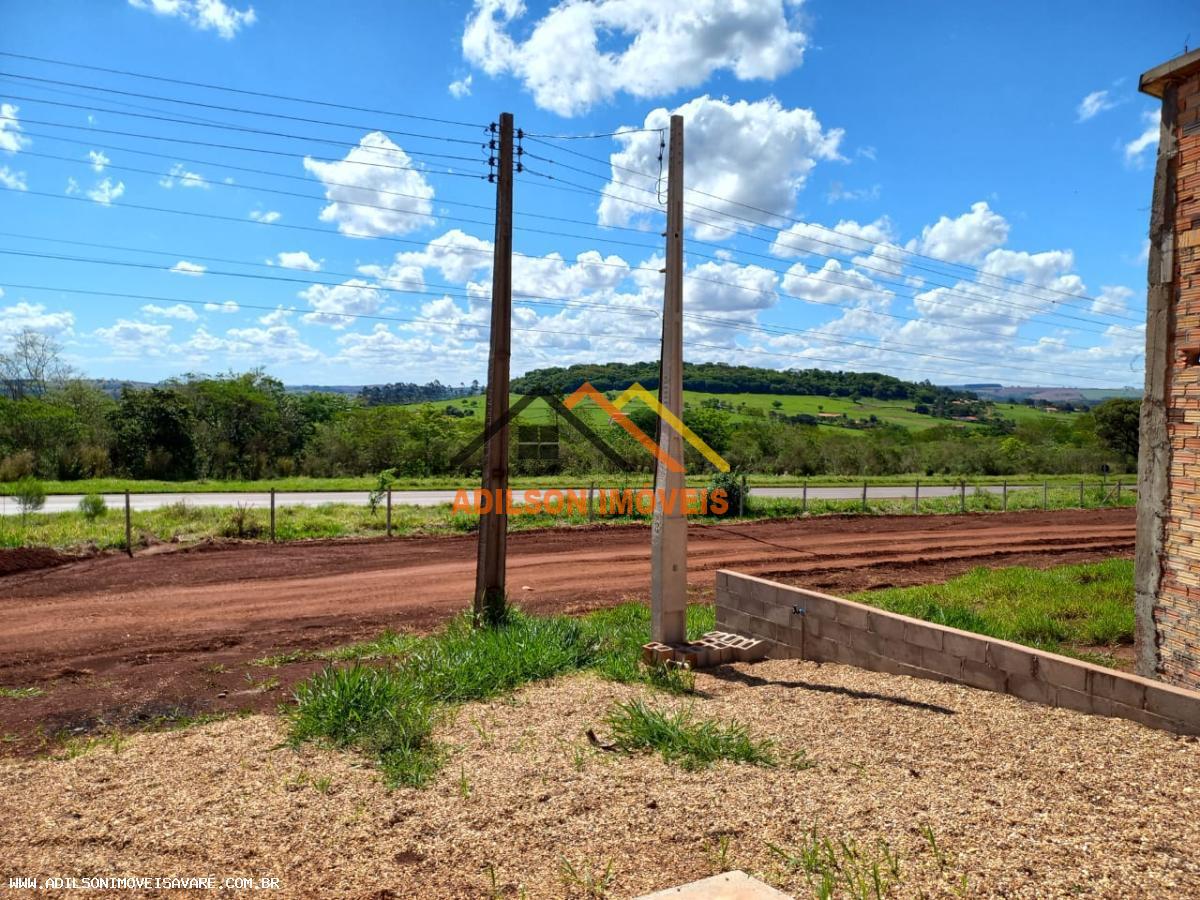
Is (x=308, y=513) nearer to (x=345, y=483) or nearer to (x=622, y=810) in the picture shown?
(x=345, y=483)

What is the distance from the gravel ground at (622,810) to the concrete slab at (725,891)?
0.33 m

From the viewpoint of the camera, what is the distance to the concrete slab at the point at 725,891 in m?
3.21

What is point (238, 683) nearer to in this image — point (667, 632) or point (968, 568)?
point (667, 632)

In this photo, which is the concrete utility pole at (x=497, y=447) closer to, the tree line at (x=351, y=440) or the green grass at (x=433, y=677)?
the green grass at (x=433, y=677)

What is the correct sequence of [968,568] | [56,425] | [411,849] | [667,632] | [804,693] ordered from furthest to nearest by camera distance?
[56,425], [968,568], [667,632], [804,693], [411,849]

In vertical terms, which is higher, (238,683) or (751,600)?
(751,600)

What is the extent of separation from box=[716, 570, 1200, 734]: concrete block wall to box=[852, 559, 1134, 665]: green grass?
2.09 meters

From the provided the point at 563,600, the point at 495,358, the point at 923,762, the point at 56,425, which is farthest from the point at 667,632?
the point at 56,425

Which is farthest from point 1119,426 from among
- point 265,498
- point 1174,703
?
point 1174,703

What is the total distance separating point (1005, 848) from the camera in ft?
12.4

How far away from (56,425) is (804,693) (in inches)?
1525

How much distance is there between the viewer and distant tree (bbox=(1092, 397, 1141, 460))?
163ft

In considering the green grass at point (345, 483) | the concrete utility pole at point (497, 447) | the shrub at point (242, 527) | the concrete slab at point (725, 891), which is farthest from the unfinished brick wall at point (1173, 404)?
the green grass at point (345, 483)

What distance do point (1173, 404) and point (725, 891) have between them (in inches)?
251
